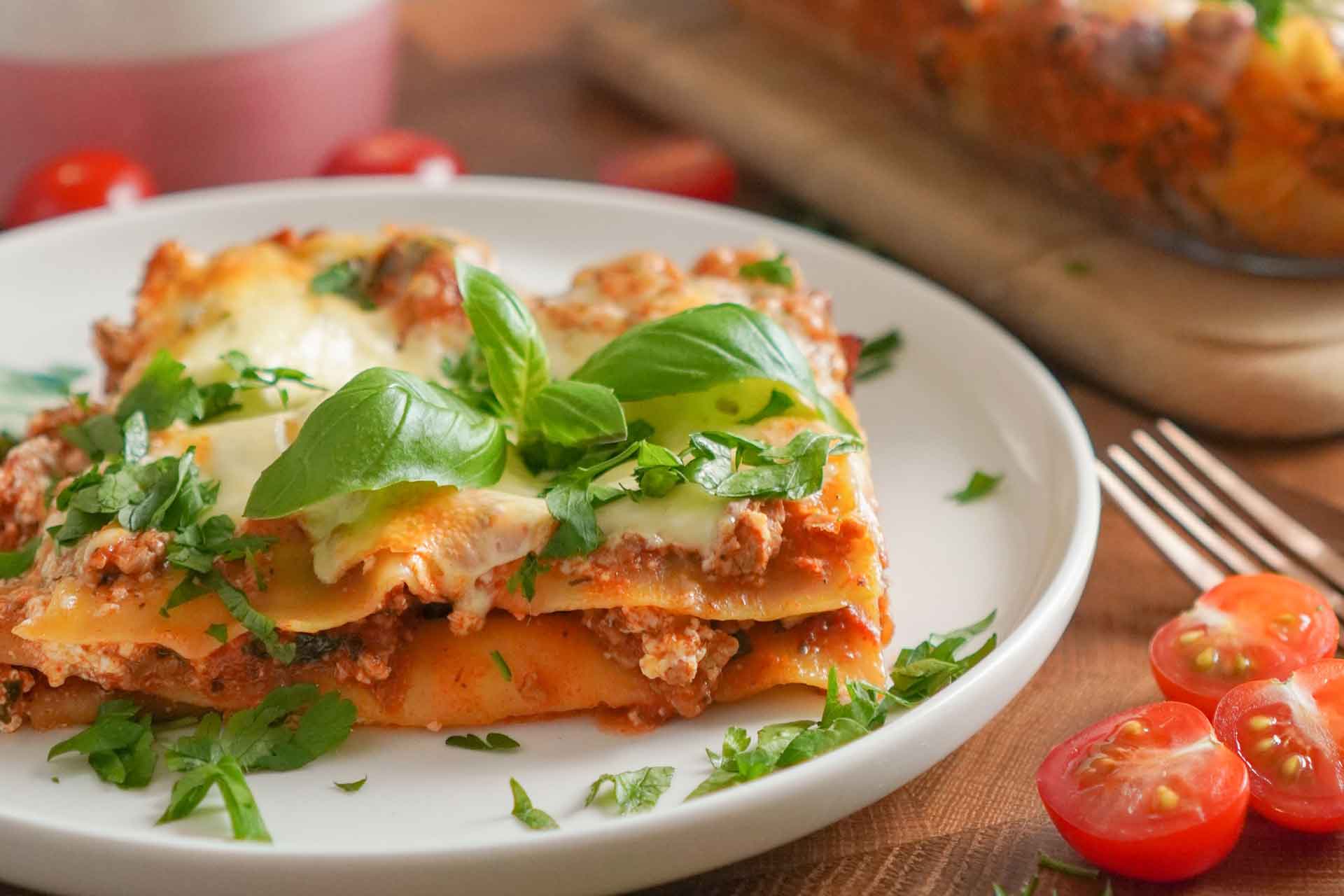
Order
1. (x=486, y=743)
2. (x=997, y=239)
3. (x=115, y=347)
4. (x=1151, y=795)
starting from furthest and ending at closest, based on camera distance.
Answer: (x=997, y=239), (x=115, y=347), (x=486, y=743), (x=1151, y=795)

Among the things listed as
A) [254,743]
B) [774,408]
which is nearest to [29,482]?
[254,743]

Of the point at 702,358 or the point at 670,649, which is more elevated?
the point at 702,358

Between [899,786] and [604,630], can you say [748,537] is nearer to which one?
[604,630]

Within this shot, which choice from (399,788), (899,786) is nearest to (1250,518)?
(899,786)

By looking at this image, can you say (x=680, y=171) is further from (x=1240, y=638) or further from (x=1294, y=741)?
(x=1294, y=741)

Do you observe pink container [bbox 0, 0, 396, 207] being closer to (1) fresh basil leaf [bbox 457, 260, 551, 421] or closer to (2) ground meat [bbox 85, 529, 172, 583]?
(1) fresh basil leaf [bbox 457, 260, 551, 421]

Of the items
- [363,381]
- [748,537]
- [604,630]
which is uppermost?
[363,381]
